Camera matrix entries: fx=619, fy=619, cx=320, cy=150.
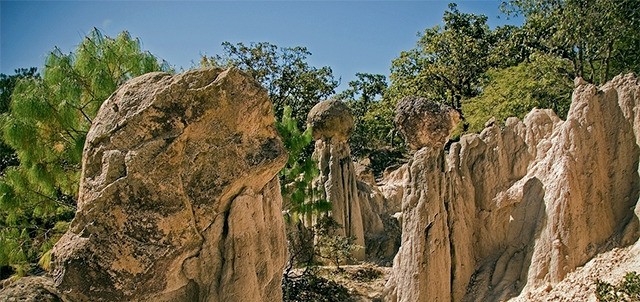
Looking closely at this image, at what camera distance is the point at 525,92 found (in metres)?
22.4

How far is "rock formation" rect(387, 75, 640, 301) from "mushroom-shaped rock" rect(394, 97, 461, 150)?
3 cm

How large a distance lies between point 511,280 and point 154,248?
6789mm

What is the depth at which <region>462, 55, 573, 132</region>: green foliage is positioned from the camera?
21641mm

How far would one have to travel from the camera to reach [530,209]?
1169 cm

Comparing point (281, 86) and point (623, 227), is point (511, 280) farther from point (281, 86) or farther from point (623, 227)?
point (281, 86)

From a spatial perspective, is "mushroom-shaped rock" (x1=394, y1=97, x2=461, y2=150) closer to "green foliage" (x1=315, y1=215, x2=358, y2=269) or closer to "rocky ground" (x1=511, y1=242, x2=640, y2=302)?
"rocky ground" (x1=511, y1=242, x2=640, y2=302)

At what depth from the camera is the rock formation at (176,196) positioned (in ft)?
23.7

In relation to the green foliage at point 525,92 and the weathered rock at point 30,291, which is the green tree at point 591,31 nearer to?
the green foliage at point 525,92

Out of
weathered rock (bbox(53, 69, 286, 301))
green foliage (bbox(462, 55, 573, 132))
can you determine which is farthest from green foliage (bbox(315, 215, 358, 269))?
weathered rock (bbox(53, 69, 286, 301))

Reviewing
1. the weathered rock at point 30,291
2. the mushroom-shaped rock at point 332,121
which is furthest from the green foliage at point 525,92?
the weathered rock at point 30,291

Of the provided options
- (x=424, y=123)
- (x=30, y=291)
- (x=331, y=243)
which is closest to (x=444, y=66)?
(x=331, y=243)

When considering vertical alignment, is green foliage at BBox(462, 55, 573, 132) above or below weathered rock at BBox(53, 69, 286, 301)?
above

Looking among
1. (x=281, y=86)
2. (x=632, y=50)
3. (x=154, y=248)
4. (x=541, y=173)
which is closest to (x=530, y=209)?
(x=541, y=173)

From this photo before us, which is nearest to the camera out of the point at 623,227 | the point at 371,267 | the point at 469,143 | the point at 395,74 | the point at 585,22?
the point at 623,227
